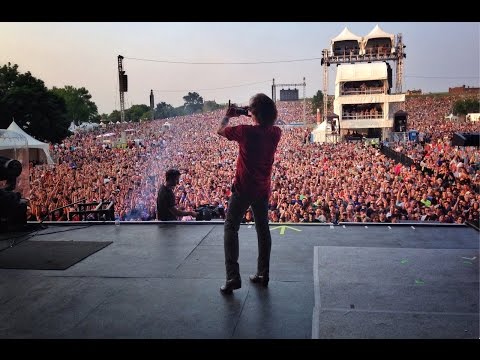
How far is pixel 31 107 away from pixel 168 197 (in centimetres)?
1524

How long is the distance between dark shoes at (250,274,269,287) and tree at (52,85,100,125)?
42.6 m

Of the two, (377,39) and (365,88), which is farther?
(365,88)

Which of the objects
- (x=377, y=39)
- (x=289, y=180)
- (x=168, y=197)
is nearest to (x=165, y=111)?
(x=289, y=180)

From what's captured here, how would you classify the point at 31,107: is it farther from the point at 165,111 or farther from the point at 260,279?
the point at 260,279

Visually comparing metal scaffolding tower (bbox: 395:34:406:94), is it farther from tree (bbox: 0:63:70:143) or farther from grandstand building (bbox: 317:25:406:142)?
tree (bbox: 0:63:70:143)

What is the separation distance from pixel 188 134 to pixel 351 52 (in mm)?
10625

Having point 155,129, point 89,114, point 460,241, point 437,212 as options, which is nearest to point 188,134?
point 155,129

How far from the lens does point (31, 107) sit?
1716cm

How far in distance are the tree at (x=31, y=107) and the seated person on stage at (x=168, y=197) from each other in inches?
560

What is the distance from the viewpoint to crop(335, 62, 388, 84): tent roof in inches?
959

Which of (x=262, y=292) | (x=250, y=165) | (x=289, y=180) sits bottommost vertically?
(x=262, y=292)

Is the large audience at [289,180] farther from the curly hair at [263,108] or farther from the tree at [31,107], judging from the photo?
the tree at [31,107]
